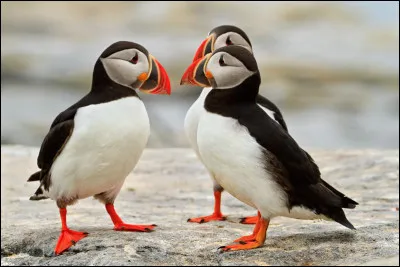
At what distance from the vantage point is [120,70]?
4688mm

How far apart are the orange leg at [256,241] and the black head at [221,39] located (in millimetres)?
1542

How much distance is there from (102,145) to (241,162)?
2.61 ft

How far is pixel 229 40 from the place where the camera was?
18.7 ft

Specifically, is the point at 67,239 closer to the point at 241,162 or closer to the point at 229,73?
the point at 241,162

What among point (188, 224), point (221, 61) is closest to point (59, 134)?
point (221, 61)

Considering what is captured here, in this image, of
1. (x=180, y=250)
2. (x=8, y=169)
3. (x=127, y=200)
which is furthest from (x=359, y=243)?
(x=8, y=169)

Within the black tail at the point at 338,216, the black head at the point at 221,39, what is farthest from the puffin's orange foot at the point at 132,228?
the black head at the point at 221,39

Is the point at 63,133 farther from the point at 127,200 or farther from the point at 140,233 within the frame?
the point at 127,200

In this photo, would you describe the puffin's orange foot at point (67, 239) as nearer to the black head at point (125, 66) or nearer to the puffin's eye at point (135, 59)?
the black head at point (125, 66)

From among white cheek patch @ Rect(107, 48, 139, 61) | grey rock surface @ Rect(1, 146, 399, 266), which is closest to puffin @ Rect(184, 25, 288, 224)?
grey rock surface @ Rect(1, 146, 399, 266)

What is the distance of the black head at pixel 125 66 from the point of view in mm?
4688

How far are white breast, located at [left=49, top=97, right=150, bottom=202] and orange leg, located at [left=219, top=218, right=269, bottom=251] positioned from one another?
0.77 meters

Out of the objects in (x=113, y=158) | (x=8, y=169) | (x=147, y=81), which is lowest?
(x=8, y=169)

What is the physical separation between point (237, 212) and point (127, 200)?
117 cm
